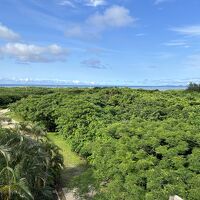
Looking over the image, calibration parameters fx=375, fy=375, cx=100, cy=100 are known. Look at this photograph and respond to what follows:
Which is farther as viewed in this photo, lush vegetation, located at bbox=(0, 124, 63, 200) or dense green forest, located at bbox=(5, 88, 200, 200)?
lush vegetation, located at bbox=(0, 124, 63, 200)

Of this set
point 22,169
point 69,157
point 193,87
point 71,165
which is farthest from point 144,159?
point 193,87

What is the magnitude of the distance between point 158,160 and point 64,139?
327 inches

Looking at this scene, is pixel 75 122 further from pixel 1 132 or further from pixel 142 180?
pixel 142 180

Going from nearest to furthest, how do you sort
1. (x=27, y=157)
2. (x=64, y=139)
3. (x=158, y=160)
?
(x=158, y=160) < (x=27, y=157) < (x=64, y=139)

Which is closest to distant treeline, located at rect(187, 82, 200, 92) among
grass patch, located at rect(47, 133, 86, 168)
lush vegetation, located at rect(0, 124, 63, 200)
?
grass patch, located at rect(47, 133, 86, 168)

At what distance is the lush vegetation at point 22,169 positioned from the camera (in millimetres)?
7637

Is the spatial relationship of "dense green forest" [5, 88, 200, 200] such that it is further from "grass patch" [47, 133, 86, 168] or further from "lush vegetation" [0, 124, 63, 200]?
"lush vegetation" [0, 124, 63, 200]

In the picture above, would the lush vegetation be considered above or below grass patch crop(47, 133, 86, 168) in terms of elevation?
above

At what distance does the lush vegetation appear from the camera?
7.64 metres

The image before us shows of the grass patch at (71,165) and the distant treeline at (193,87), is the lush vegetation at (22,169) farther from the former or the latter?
the distant treeline at (193,87)

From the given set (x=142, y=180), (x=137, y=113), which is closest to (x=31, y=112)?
(x=137, y=113)

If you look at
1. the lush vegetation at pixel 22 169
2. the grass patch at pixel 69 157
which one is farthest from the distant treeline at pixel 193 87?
the lush vegetation at pixel 22 169

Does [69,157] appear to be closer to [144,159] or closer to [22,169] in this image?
[22,169]

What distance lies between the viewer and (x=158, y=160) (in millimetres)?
7941
